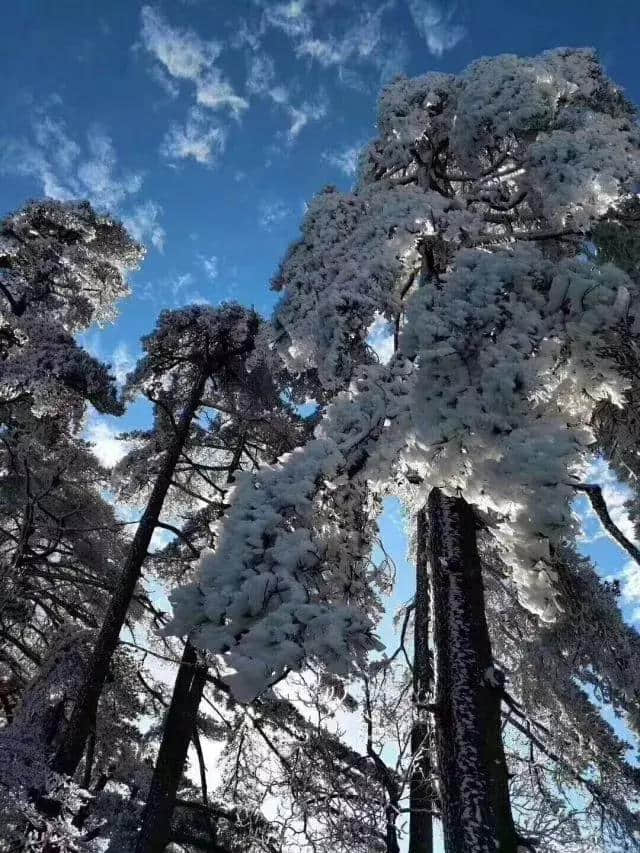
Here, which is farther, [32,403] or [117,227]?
[117,227]

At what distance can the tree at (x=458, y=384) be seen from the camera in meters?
3.81

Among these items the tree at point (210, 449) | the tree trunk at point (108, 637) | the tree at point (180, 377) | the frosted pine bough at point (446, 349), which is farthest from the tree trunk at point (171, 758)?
the frosted pine bough at point (446, 349)

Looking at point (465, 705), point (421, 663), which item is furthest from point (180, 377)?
point (465, 705)

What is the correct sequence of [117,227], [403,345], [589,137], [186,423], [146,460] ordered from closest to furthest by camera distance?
[403,345] → [589,137] → [186,423] → [146,460] → [117,227]

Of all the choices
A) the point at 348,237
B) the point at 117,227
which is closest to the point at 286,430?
the point at 348,237

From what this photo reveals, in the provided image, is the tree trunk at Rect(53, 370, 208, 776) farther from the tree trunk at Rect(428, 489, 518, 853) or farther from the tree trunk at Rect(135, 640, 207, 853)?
the tree trunk at Rect(428, 489, 518, 853)

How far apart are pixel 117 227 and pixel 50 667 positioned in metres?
9.19

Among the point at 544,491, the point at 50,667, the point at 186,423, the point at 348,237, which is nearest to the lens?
the point at 544,491

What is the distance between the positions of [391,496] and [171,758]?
496 cm

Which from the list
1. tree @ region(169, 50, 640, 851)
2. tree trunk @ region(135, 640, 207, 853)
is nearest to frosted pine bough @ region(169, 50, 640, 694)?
tree @ region(169, 50, 640, 851)

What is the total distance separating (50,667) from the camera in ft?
24.3

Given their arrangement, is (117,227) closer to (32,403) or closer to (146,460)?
(32,403)

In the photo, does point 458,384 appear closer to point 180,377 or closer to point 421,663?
point 421,663

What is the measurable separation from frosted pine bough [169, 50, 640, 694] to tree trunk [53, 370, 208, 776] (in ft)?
10.4
